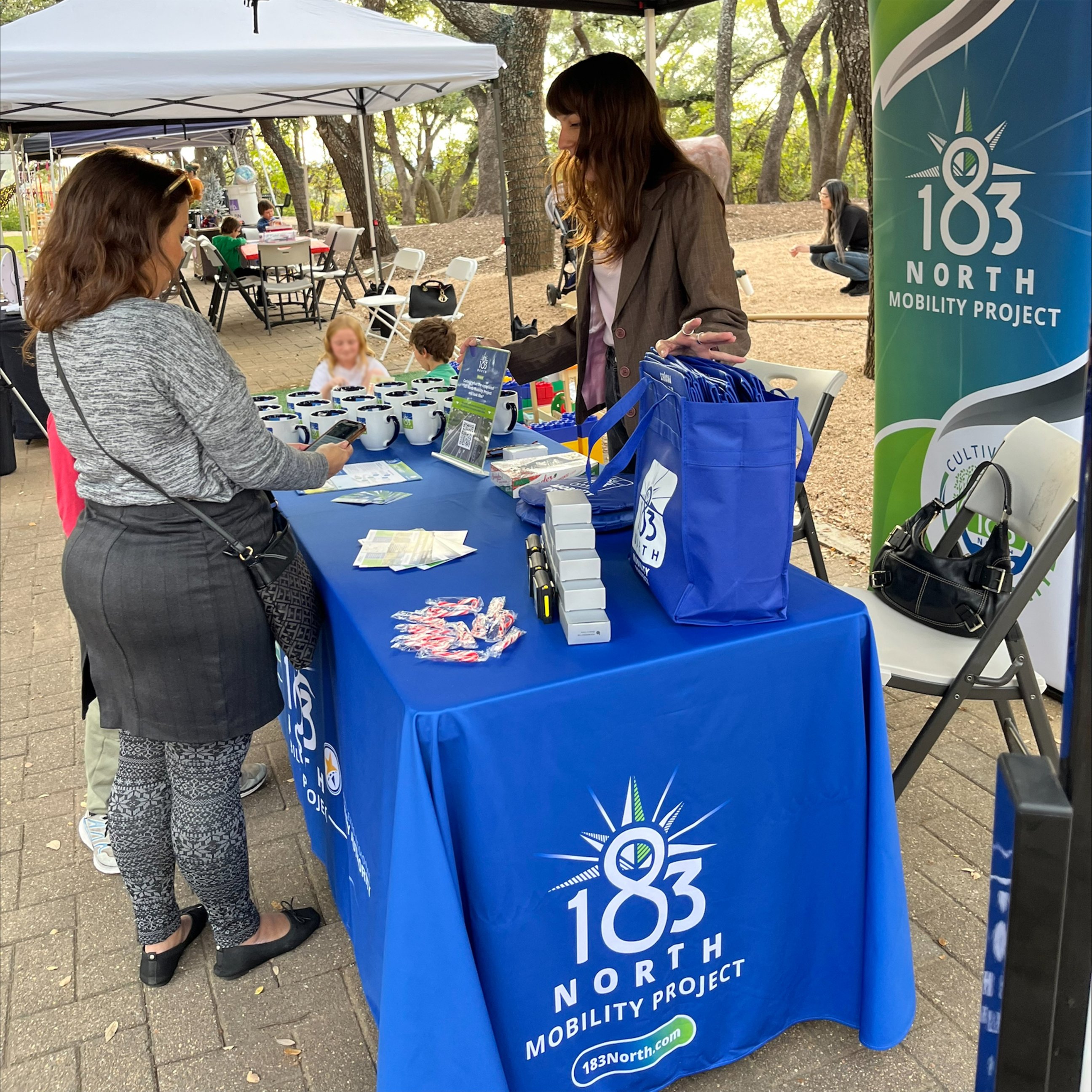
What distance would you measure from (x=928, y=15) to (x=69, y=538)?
2.80 metres

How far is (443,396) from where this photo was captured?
10.2 ft

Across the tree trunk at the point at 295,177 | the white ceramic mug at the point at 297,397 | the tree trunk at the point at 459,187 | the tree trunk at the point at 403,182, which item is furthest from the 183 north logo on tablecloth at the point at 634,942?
the tree trunk at the point at 459,187

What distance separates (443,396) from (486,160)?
62.8ft

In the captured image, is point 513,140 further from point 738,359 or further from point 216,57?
point 738,359

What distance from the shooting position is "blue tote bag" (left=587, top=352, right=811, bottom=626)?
1.49 meters

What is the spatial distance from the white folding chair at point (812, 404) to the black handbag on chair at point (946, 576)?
0.50 meters

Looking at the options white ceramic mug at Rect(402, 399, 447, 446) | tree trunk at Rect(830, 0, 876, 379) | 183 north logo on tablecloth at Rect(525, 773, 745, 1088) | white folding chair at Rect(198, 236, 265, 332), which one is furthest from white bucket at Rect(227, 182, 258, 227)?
183 north logo on tablecloth at Rect(525, 773, 745, 1088)

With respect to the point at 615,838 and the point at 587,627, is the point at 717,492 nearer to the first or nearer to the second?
the point at 587,627

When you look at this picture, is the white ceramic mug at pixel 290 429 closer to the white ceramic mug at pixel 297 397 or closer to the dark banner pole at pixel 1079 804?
the white ceramic mug at pixel 297 397

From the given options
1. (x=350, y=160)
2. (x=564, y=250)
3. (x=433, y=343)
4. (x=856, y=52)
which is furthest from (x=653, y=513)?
(x=350, y=160)

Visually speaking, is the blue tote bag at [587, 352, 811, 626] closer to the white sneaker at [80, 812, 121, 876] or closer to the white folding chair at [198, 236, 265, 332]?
the white sneaker at [80, 812, 121, 876]

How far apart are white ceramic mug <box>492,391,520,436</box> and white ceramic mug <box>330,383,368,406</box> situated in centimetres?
44

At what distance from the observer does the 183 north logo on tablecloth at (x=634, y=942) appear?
163 cm

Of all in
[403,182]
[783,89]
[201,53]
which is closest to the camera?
[201,53]
